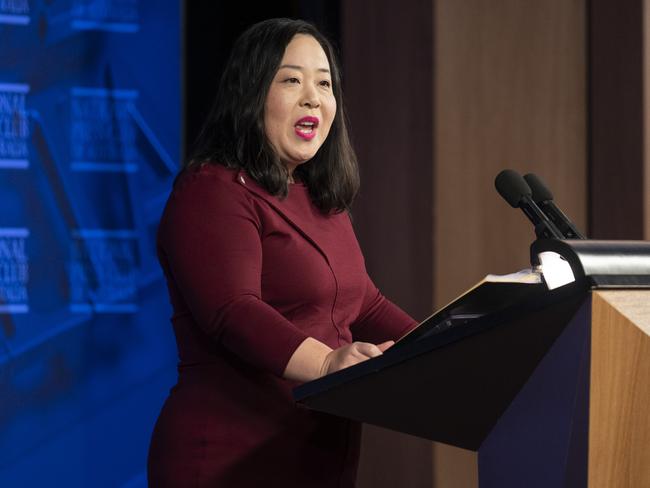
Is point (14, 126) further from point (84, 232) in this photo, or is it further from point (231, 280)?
point (231, 280)

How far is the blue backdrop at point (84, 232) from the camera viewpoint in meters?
3.40

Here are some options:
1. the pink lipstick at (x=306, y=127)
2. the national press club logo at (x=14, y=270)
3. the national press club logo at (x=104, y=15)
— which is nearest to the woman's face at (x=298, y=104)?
the pink lipstick at (x=306, y=127)

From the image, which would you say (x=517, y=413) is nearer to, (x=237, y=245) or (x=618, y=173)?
(x=237, y=245)

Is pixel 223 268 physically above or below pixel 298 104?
below

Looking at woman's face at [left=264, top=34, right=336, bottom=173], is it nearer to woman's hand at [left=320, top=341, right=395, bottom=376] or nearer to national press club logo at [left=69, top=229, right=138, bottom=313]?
woman's hand at [left=320, top=341, right=395, bottom=376]

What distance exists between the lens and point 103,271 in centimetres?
352

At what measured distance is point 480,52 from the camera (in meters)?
3.19

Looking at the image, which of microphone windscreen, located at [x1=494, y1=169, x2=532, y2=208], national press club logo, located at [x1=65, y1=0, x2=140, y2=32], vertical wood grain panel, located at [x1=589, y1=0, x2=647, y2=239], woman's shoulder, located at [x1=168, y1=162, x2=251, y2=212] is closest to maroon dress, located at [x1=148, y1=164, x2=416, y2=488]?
woman's shoulder, located at [x1=168, y1=162, x2=251, y2=212]

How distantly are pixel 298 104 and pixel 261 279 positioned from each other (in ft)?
0.98

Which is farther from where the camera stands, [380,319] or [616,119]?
[616,119]

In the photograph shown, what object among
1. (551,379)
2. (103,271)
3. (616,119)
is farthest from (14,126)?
(551,379)

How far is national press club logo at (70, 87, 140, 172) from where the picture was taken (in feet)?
11.5

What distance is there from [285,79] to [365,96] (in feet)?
5.69

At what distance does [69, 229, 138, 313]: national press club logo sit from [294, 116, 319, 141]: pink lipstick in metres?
1.99
